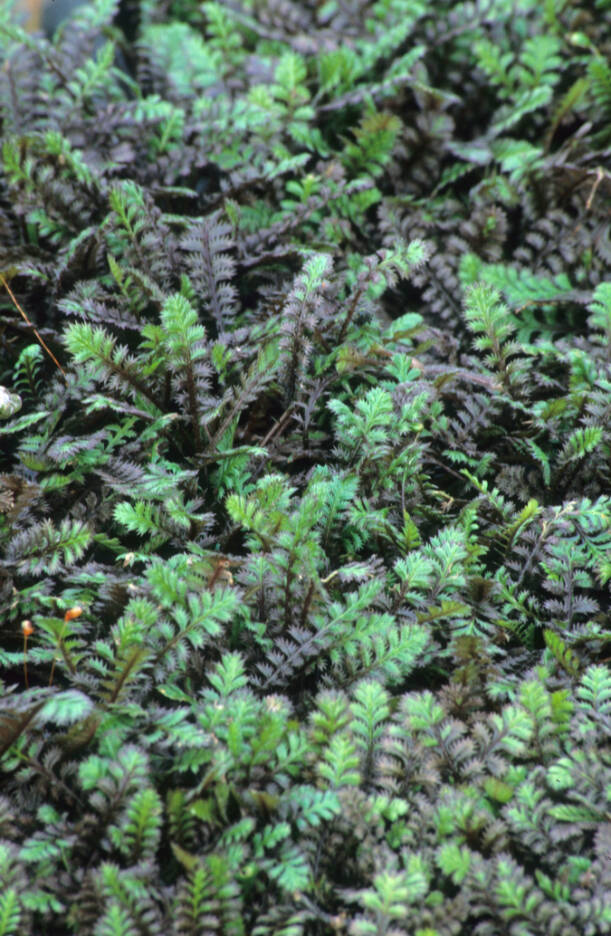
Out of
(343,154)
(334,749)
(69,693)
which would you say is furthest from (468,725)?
(343,154)

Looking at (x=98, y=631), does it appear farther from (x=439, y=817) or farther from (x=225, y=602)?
(x=439, y=817)

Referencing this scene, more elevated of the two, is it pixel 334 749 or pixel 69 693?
pixel 69 693

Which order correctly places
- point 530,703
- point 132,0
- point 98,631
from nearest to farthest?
point 530,703 → point 98,631 → point 132,0

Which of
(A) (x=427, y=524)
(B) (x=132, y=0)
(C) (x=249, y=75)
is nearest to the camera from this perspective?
(A) (x=427, y=524)

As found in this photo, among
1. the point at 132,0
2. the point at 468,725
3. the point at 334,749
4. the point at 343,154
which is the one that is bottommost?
the point at 468,725

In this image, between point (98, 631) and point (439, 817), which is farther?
point (98, 631)

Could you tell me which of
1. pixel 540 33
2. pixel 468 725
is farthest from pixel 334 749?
pixel 540 33
